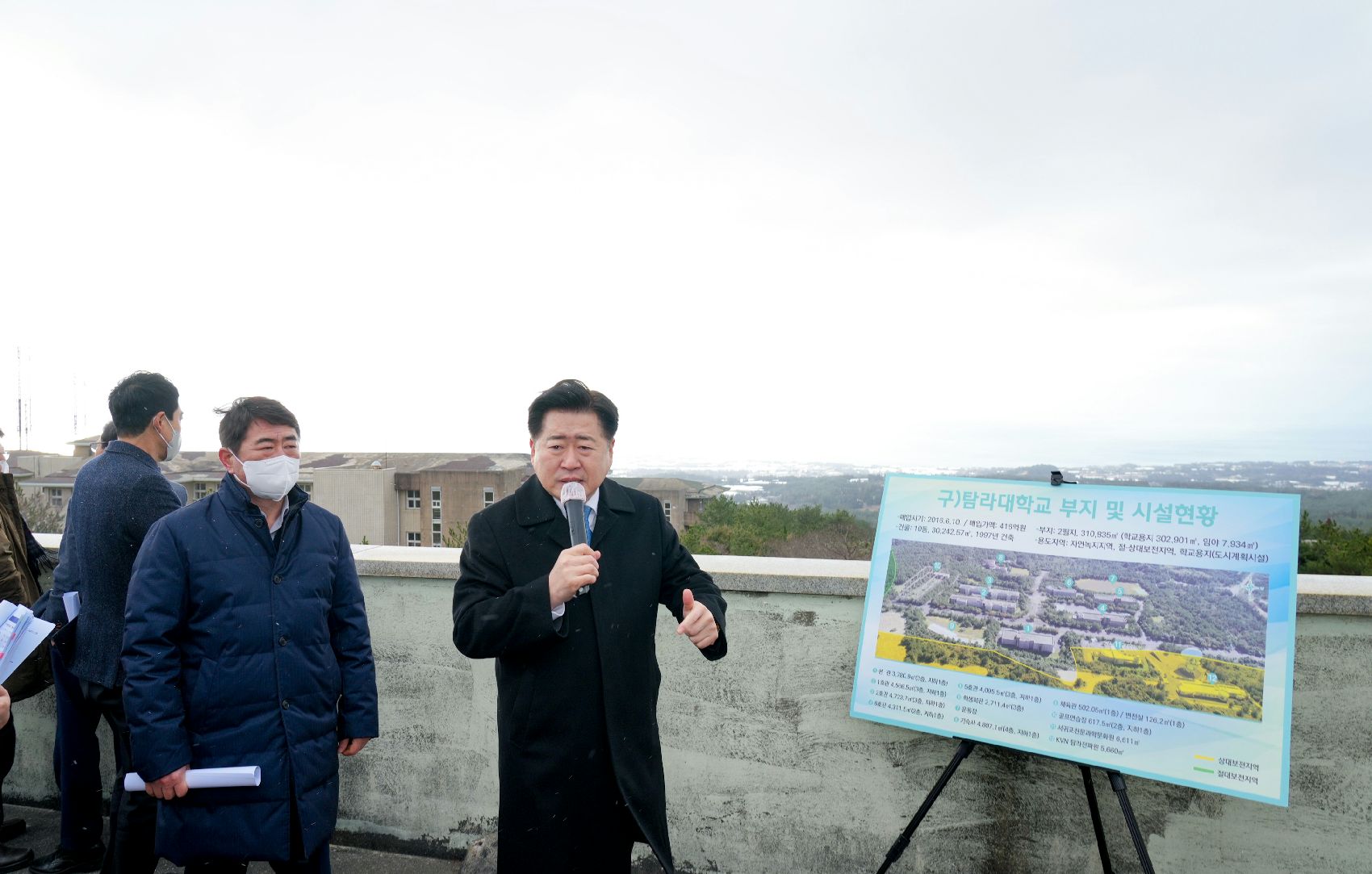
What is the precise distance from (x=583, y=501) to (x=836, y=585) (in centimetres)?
131

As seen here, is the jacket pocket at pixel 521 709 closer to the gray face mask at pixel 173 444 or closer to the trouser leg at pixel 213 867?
the trouser leg at pixel 213 867

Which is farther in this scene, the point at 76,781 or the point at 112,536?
the point at 76,781

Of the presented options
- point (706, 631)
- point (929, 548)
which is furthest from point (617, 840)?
point (929, 548)

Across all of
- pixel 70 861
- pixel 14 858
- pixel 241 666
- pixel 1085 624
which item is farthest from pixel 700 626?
pixel 14 858

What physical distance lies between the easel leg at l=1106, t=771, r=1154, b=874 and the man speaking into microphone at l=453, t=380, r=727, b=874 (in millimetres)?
1213

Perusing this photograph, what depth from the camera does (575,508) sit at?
1.92m

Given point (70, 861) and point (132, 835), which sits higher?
point (132, 835)

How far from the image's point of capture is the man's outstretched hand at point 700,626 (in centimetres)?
190

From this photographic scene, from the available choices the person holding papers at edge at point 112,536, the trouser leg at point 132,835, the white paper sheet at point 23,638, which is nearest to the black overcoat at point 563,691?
the white paper sheet at point 23,638

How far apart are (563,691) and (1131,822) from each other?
63.7 inches

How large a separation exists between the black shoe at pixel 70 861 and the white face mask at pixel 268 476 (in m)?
2.03

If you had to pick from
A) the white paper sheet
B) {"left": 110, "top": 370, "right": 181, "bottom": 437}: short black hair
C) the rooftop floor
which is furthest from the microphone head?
the rooftop floor

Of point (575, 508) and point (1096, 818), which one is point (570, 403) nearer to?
point (575, 508)

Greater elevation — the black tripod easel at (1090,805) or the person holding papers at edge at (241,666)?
the person holding papers at edge at (241,666)
